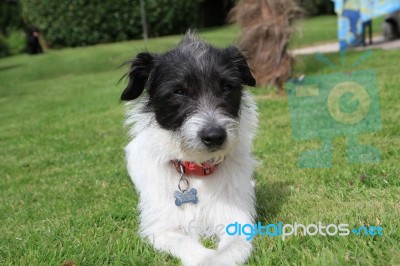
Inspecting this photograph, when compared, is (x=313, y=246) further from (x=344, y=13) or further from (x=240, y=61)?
(x=344, y=13)

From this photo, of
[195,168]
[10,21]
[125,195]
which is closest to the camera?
[195,168]

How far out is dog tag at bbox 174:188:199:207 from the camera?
11.6 ft

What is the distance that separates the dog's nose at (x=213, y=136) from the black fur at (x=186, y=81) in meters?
0.25

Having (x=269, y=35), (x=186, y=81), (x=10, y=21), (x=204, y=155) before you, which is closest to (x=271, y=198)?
(x=204, y=155)

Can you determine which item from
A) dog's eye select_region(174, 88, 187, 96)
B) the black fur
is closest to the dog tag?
the black fur

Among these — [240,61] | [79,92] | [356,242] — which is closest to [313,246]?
[356,242]

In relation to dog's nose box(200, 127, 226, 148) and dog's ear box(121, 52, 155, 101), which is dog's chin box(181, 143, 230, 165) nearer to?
dog's nose box(200, 127, 226, 148)

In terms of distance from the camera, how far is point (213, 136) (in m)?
3.15

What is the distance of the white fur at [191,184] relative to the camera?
332 centimetres

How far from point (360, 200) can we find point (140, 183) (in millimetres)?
1896

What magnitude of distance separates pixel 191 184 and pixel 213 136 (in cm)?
65

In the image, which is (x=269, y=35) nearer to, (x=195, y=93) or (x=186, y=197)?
(x=195, y=93)

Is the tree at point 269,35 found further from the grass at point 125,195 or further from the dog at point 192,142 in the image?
the dog at point 192,142

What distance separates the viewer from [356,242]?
3.05m
